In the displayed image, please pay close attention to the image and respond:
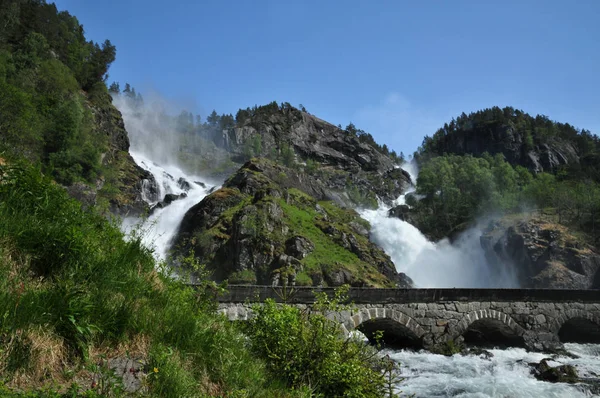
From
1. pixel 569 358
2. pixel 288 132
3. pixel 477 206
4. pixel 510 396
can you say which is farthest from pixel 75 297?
pixel 288 132

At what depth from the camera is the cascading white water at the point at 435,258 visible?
191 ft

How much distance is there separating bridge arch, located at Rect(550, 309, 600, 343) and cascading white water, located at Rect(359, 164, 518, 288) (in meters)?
30.1

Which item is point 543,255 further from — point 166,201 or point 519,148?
point 519,148

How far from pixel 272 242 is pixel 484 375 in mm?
26106

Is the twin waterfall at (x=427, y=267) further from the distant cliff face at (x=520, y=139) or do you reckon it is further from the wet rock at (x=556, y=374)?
the distant cliff face at (x=520, y=139)

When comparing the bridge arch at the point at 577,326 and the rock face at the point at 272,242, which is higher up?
the rock face at the point at 272,242

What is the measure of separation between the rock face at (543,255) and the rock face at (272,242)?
58.6ft

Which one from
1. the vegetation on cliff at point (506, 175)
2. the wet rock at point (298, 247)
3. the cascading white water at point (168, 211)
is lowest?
the wet rock at point (298, 247)

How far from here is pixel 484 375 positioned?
52.3 feet

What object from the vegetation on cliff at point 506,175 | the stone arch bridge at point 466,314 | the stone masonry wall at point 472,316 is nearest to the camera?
the stone arch bridge at point 466,314

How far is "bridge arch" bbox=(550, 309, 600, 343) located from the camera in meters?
21.9

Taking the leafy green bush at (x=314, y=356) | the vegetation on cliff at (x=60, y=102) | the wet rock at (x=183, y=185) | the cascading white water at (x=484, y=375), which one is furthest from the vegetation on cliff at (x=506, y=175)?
the leafy green bush at (x=314, y=356)

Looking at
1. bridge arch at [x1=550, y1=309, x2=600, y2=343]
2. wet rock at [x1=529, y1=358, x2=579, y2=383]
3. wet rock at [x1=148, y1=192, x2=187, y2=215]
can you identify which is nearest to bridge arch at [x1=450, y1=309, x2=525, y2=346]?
bridge arch at [x1=550, y1=309, x2=600, y2=343]

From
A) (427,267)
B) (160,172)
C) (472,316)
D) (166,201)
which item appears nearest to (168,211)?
(166,201)
